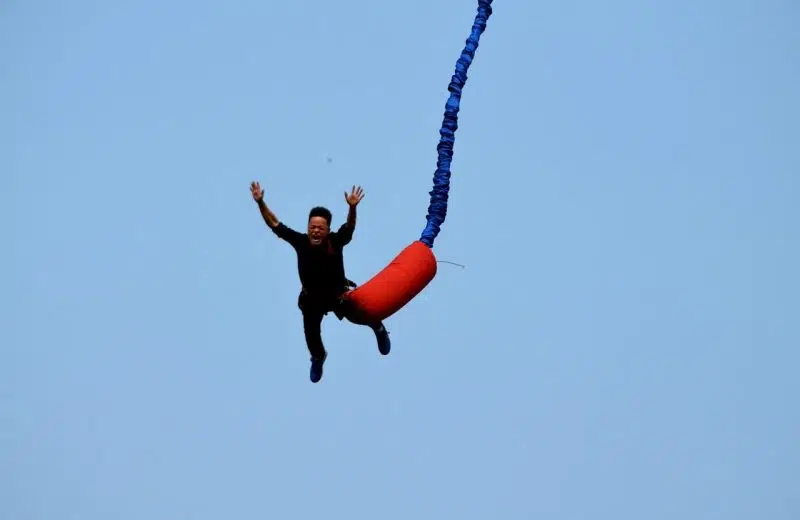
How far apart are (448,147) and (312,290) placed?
2.38m

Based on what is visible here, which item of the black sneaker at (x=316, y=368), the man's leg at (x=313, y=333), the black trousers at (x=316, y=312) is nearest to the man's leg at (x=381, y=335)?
the black trousers at (x=316, y=312)

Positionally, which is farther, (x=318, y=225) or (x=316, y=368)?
(x=316, y=368)

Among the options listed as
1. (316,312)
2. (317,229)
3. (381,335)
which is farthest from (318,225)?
(381,335)

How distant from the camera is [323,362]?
26.7 metres

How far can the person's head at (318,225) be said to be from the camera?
24.6m

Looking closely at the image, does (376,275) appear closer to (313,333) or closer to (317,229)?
(317,229)

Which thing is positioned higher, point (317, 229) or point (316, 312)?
point (317, 229)

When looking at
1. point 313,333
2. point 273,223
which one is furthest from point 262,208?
point 313,333

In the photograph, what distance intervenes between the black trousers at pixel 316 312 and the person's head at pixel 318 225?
2.44ft

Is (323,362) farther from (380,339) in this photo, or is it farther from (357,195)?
(357,195)

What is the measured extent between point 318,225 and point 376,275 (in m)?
0.99

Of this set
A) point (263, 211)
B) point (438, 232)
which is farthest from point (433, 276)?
point (263, 211)

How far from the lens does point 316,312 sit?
25469 millimetres

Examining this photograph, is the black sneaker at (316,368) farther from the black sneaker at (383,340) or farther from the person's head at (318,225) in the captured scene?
the person's head at (318,225)
